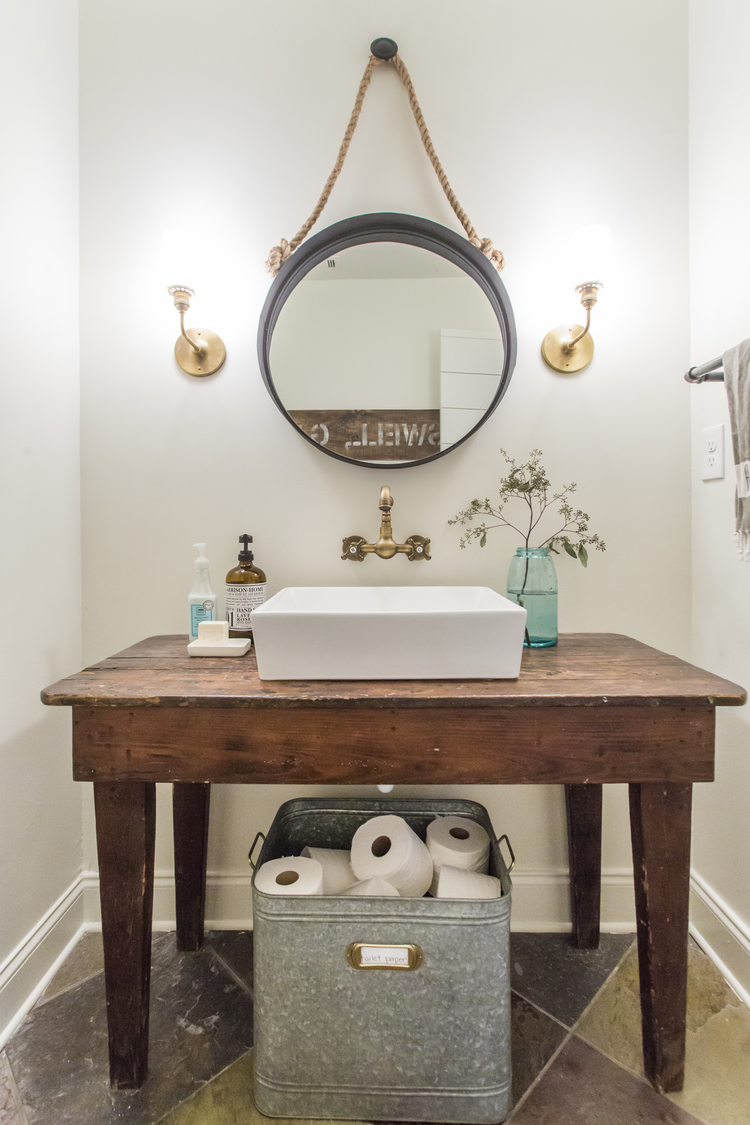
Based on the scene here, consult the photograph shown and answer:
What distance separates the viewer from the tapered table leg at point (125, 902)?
862mm

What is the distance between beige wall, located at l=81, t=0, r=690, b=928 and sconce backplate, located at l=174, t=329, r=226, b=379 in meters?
0.04

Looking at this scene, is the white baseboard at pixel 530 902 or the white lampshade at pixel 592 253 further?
the white baseboard at pixel 530 902

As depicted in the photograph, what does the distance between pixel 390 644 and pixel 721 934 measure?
109 cm

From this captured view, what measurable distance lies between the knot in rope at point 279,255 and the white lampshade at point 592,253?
2.23ft

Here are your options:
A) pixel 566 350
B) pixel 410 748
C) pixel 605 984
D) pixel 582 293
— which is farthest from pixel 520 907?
pixel 582 293

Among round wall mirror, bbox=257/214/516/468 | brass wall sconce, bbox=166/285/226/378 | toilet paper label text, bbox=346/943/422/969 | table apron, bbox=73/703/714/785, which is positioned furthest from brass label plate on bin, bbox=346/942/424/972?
brass wall sconce, bbox=166/285/226/378

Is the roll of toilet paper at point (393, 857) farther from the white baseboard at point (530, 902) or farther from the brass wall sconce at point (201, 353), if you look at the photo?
the brass wall sconce at point (201, 353)

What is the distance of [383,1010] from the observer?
86 centimetres

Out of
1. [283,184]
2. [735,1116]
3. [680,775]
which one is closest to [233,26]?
[283,184]

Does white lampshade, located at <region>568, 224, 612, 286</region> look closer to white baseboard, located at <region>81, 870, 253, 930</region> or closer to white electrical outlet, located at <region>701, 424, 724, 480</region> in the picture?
white electrical outlet, located at <region>701, 424, 724, 480</region>

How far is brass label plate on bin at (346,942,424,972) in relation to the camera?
0.85 m

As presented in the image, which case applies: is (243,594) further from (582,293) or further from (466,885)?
(582,293)

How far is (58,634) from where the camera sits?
125cm

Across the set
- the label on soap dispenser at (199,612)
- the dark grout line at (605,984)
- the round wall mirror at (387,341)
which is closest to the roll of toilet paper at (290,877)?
the label on soap dispenser at (199,612)
